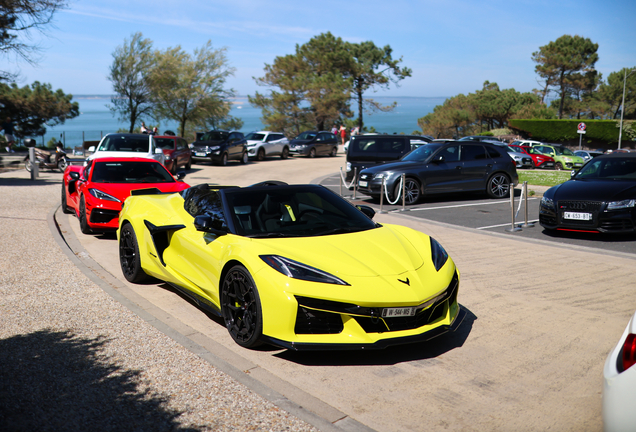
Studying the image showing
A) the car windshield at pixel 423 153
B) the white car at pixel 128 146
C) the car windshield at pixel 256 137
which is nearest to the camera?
the car windshield at pixel 423 153

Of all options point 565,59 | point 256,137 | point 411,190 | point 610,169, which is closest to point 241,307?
point 610,169

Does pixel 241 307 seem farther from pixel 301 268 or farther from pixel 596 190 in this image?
pixel 596 190

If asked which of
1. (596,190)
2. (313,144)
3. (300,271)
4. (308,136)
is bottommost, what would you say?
(300,271)

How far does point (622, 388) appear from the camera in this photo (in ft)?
7.89

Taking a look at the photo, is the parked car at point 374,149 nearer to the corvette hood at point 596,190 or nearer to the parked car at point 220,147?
the corvette hood at point 596,190

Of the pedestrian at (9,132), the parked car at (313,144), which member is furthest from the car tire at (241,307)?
the parked car at (313,144)

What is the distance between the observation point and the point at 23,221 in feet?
36.4

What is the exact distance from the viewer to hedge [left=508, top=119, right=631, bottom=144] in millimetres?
51531

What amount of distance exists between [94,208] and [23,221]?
275 cm

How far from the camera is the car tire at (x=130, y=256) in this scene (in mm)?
6578

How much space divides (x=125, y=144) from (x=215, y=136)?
12506 millimetres

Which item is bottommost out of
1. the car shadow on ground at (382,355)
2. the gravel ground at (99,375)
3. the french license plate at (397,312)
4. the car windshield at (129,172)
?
the car shadow on ground at (382,355)

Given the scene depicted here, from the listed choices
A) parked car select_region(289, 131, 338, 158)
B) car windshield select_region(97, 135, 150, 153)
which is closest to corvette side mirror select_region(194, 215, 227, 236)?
car windshield select_region(97, 135, 150, 153)

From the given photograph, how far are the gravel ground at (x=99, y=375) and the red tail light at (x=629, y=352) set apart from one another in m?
1.83
